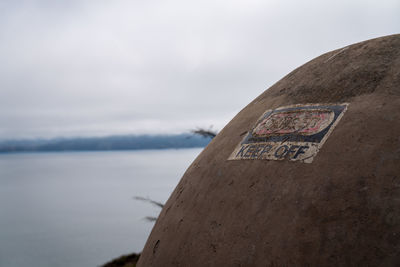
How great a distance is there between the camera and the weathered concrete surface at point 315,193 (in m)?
1.61

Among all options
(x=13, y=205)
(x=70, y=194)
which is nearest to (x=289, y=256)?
(x=13, y=205)

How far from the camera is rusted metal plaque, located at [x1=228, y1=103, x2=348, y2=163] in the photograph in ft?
6.58

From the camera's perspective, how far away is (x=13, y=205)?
47750mm

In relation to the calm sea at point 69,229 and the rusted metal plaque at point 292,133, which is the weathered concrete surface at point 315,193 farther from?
the calm sea at point 69,229

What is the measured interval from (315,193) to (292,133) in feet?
1.49

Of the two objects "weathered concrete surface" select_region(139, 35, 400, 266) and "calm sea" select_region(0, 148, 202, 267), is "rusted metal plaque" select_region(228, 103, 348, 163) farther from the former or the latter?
"calm sea" select_region(0, 148, 202, 267)

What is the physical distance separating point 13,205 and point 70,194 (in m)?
10.3

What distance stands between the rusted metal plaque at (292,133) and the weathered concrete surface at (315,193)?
53 millimetres

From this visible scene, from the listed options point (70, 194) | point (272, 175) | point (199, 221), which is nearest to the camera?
point (272, 175)

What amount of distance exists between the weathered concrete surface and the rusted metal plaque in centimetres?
5

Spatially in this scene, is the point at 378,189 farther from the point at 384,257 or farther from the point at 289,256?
the point at 289,256

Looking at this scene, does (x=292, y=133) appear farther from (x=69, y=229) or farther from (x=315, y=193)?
(x=69, y=229)

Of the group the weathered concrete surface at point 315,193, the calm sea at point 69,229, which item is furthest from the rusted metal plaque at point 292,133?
the calm sea at point 69,229

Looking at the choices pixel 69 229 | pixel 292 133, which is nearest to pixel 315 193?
pixel 292 133
